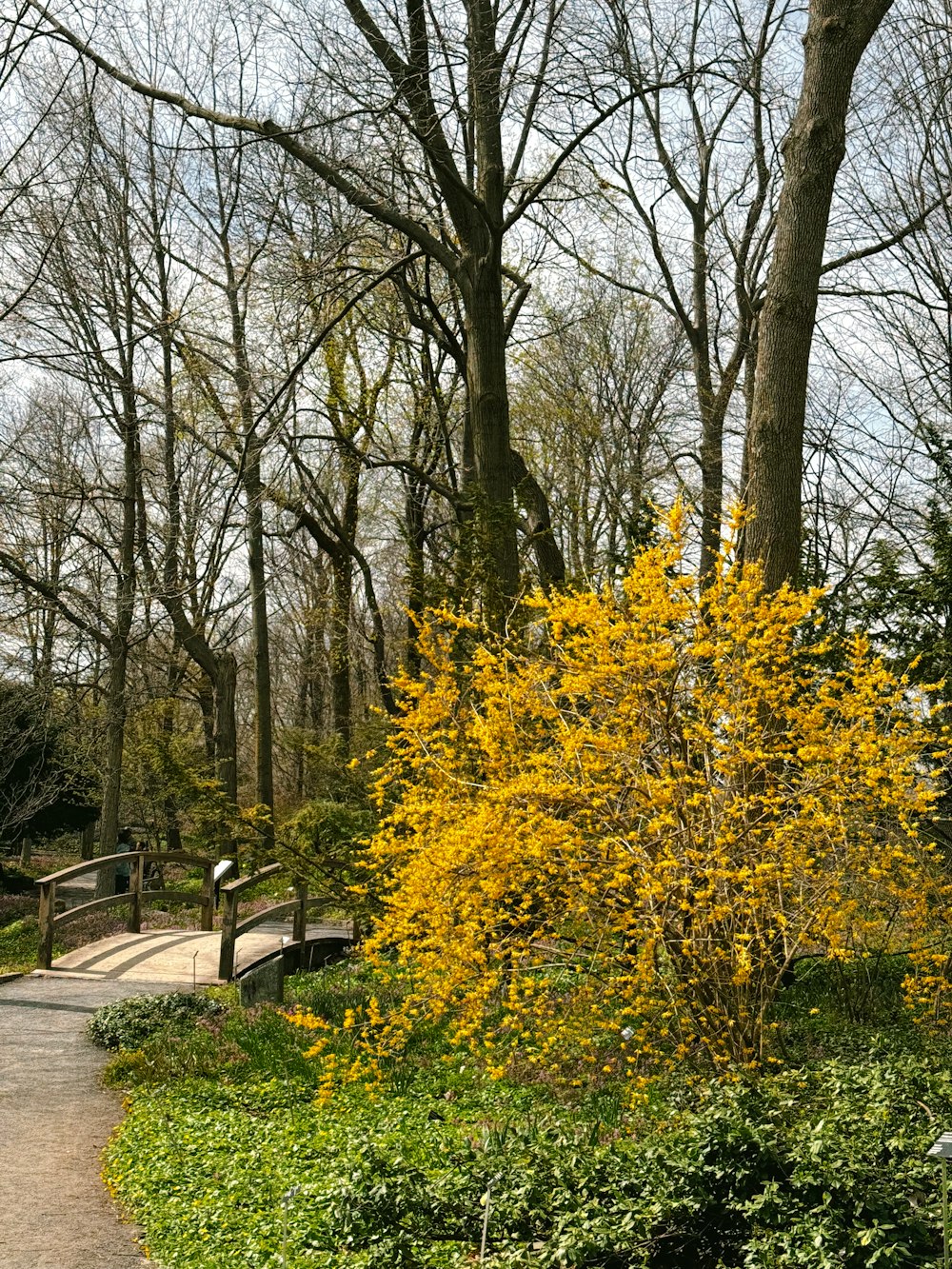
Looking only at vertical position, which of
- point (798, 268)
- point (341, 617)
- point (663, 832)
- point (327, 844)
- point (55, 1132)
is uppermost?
point (798, 268)

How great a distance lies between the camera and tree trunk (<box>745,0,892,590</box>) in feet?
27.0

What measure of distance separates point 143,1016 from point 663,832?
652cm

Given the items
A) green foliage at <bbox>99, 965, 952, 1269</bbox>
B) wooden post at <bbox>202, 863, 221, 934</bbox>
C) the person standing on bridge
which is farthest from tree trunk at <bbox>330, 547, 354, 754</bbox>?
green foliage at <bbox>99, 965, 952, 1269</bbox>

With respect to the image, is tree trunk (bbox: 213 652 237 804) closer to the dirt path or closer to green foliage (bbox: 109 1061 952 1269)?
the dirt path

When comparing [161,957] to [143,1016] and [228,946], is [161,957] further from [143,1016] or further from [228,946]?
[143,1016]

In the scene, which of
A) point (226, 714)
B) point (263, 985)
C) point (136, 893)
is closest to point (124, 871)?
point (226, 714)

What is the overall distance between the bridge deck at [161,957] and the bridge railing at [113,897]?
0.89 ft

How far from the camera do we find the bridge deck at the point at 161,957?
12.6 metres

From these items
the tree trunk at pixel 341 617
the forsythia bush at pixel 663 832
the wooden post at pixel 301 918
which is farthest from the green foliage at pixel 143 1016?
the tree trunk at pixel 341 617

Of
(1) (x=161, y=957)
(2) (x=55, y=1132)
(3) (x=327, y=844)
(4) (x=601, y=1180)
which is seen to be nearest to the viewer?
(4) (x=601, y=1180)

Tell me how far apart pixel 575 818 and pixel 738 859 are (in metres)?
0.87

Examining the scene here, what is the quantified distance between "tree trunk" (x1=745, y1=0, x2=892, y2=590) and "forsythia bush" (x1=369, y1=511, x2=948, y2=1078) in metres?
1.76

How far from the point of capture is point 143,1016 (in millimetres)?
10461

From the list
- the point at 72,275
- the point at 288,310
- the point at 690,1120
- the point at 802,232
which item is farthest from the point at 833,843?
the point at 72,275
